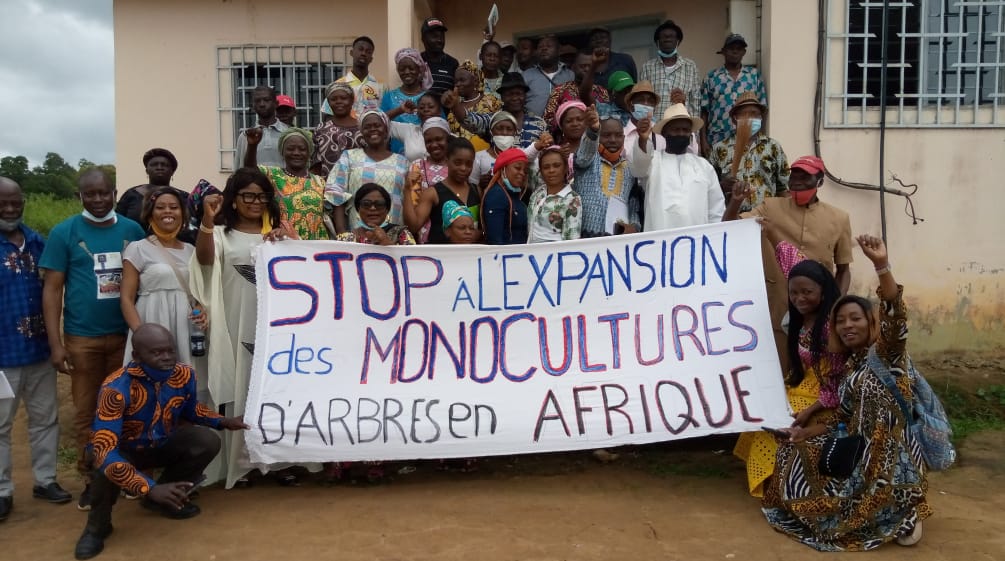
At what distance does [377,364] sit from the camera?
14.8 ft

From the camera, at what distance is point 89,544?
3766 mm

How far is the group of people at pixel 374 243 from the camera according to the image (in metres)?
3.80

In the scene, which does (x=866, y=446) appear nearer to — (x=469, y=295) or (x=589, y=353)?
(x=589, y=353)

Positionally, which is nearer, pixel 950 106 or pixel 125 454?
pixel 125 454

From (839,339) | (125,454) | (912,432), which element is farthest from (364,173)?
(912,432)

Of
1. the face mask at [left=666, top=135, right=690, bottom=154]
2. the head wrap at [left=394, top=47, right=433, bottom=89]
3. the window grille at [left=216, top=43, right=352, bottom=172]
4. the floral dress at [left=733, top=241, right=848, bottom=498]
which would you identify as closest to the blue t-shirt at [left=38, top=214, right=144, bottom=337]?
the head wrap at [left=394, top=47, right=433, bottom=89]

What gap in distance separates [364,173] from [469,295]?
1.26 metres

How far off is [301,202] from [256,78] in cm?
424

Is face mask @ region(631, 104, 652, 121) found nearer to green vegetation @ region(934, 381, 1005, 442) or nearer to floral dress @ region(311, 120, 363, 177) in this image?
floral dress @ region(311, 120, 363, 177)

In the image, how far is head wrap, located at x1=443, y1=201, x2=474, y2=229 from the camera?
4.80 meters

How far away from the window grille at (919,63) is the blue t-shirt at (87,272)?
546cm

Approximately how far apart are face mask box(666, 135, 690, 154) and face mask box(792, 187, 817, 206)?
731 millimetres

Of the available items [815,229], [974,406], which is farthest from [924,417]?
[974,406]

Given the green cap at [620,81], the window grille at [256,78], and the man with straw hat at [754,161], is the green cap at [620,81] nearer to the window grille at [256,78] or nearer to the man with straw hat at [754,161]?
the man with straw hat at [754,161]
